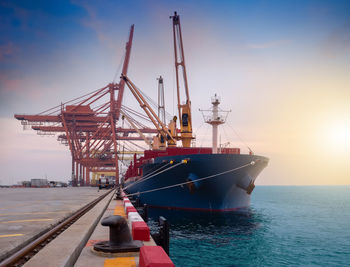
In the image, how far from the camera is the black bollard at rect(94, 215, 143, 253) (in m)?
6.33

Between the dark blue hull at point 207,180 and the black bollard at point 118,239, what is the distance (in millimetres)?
16870

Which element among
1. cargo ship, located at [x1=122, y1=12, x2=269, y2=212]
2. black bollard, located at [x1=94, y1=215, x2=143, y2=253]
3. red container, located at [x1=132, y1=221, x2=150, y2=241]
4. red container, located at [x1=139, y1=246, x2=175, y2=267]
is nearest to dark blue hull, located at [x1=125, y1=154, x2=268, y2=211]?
cargo ship, located at [x1=122, y1=12, x2=269, y2=212]

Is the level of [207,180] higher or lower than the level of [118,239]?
higher

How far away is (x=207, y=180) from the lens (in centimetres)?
2406

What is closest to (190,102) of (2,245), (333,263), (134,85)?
(134,85)

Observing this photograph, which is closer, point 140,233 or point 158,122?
point 140,233

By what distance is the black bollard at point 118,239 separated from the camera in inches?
249

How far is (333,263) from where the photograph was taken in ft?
46.0

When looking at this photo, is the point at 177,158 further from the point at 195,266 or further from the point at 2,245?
the point at 2,245

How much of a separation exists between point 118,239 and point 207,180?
18.0m

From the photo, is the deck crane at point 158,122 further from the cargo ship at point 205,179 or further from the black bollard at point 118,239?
the black bollard at point 118,239

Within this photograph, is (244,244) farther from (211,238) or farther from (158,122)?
(158,122)

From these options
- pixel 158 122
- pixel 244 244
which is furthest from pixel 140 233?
pixel 158 122

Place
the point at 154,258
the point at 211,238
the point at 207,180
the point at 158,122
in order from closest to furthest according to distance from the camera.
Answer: the point at 154,258 → the point at 211,238 → the point at 207,180 → the point at 158,122
